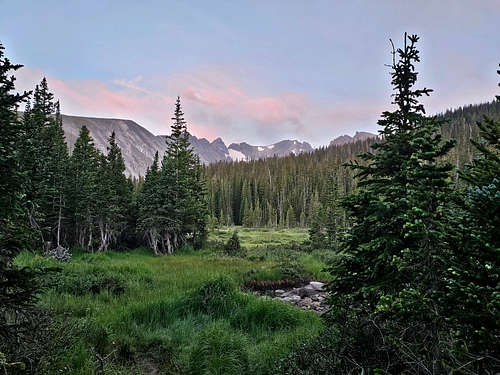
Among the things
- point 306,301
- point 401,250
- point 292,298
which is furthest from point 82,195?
point 401,250

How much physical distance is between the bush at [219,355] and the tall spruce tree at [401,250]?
6.37 feet

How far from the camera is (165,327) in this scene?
741 cm

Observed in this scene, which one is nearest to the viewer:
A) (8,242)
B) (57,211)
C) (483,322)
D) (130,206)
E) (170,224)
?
(483,322)

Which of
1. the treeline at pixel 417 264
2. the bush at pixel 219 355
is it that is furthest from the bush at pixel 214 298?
the treeline at pixel 417 264

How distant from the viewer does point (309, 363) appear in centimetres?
456

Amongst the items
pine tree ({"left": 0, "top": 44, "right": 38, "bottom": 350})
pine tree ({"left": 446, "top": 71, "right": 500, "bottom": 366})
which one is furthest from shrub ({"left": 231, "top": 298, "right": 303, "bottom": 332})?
pine tree ({"left": 446, "top": 71, "right": 500, "bottom": 366})

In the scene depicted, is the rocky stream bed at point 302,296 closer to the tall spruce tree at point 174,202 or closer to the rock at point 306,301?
the rock at point 306,301

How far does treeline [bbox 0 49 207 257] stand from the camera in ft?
74.1

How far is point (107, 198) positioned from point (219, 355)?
22867 millimetres

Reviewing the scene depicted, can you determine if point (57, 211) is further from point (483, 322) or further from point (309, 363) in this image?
point (483, 322)

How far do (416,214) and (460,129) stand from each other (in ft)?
440

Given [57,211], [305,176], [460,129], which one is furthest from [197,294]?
[460,129]

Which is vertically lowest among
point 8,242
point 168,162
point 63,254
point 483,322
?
point 63,254

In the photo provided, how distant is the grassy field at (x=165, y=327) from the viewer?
510 cm
